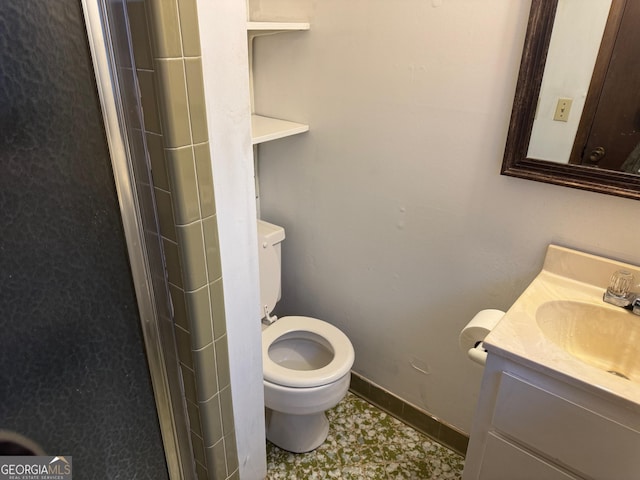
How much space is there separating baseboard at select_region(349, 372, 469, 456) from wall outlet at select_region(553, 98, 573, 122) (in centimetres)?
121

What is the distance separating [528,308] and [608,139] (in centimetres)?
48

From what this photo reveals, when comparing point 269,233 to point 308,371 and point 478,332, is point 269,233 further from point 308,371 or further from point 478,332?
point 478,332

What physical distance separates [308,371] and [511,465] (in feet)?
2.42

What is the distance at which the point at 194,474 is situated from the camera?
121cm

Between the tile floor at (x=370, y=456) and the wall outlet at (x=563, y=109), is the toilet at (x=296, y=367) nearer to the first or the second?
the tile floor at (x=370, y=456)

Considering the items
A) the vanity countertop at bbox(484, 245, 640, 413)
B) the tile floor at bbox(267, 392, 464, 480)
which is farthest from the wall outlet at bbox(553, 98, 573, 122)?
the tile floor at bbox(267, 392, 464, 480)

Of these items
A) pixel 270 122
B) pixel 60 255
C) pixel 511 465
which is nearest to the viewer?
pixel 60 255

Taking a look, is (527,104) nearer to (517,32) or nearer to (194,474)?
(517,32)

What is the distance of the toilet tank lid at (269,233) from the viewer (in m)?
1.72

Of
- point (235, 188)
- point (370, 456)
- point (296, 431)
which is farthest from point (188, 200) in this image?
point (370, 456)

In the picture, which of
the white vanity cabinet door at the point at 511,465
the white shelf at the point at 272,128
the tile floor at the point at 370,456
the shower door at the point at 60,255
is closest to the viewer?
the shower door at the point at 60,255

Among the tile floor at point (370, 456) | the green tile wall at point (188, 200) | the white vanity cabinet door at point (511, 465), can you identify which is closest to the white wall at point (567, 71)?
the white vanity cabinet door at point (511, 465)

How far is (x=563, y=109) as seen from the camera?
116cm

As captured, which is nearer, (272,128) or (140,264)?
(140,264)
